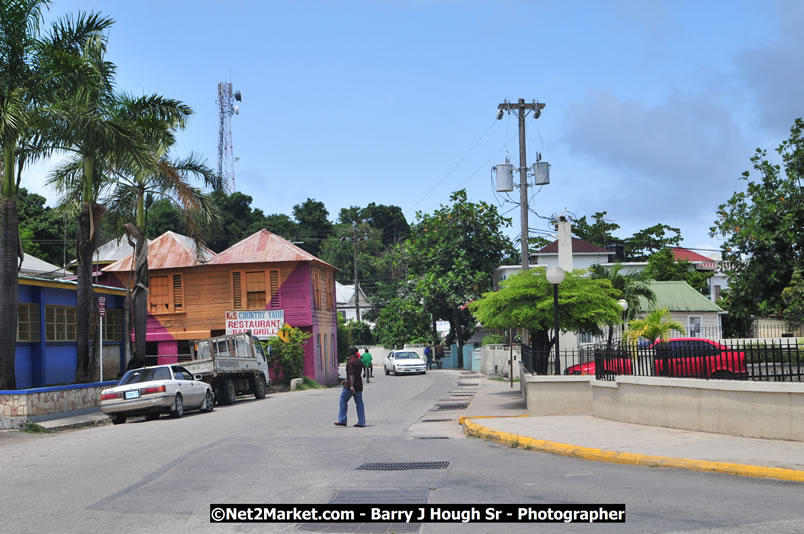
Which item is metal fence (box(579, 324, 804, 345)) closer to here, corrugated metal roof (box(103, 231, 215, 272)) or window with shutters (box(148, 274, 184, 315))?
corrugated metal roof (box(103, 231, 215, 272))

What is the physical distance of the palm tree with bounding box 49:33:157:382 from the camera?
70.6 ft

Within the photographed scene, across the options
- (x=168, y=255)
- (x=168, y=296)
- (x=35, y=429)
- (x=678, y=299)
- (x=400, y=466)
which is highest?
(x=168, y=255)

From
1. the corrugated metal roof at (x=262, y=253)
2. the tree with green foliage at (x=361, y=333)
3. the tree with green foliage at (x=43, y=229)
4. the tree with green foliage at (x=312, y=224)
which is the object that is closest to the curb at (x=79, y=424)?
the corrugated metal roof at (x=262, y=253)

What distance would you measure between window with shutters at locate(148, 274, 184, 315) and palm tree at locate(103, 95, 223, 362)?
11380mm

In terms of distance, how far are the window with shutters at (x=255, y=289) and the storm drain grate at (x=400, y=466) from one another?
98.9 feet

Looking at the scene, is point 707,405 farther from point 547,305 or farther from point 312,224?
point 312,224

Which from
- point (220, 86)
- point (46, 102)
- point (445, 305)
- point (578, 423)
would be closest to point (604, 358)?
point (578, 423)

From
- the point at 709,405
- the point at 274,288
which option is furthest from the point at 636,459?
the point at 274,288

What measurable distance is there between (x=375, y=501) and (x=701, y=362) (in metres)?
7.68

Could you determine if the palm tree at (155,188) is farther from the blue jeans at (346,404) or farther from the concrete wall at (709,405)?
the concrete wall at (709,405)

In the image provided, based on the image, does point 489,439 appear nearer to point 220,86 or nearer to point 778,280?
point 778,280

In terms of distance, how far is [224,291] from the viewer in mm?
41594

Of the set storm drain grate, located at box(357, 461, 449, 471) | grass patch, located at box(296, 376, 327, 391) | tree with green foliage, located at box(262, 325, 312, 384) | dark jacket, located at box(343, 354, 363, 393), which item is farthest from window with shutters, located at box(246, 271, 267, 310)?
storm drain grate, located at box(357, 461, 449, 471)

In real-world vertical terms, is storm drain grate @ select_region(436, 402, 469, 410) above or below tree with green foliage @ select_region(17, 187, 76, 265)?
below
